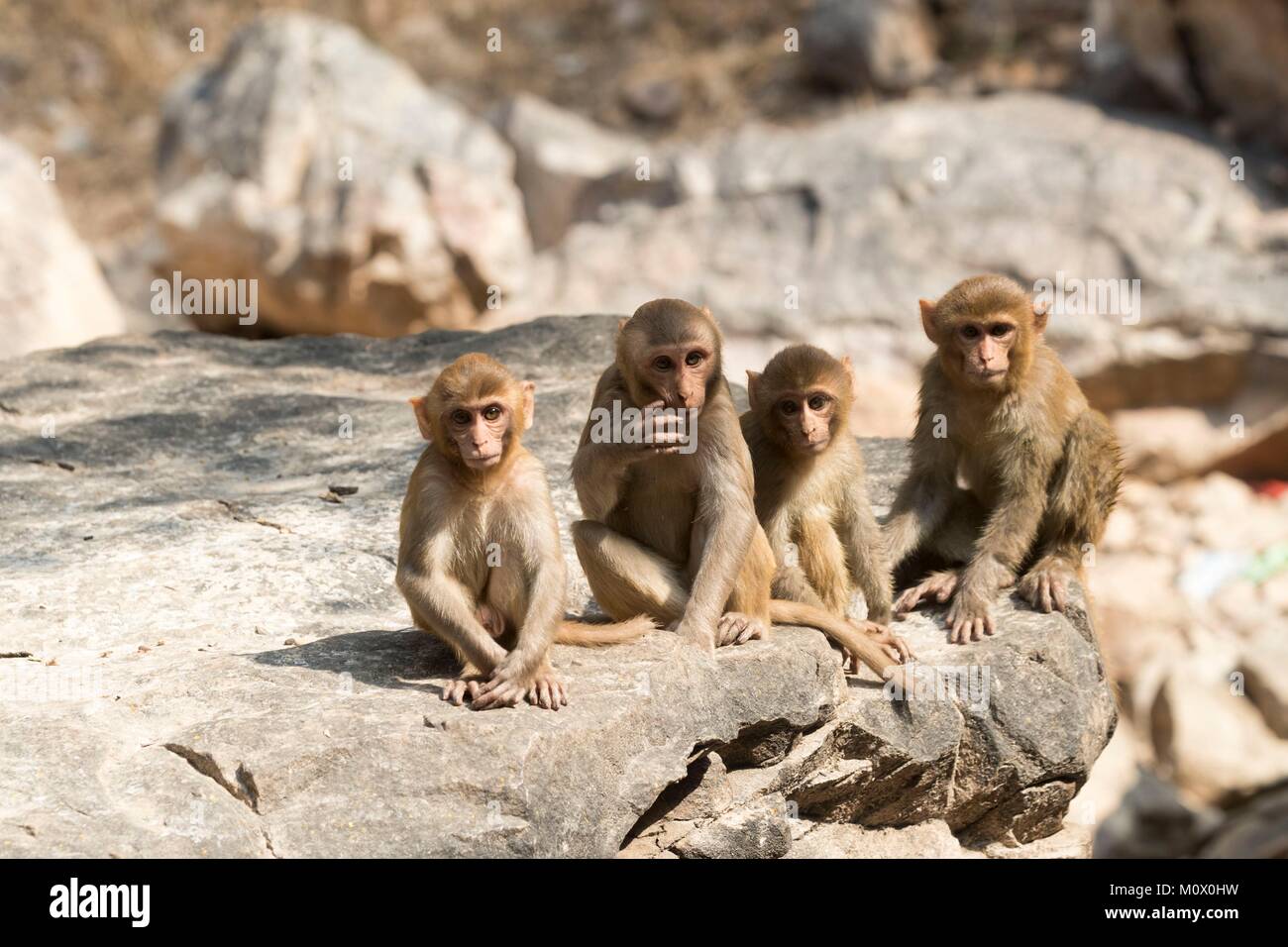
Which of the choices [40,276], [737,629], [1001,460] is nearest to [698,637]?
[737,629]

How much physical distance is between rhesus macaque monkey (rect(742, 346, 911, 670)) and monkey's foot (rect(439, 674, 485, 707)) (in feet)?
5.50

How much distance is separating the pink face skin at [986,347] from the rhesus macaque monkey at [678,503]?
3.92 ft

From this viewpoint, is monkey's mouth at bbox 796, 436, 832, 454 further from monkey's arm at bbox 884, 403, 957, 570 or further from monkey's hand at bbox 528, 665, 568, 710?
monkey's hand at bbox 528, 665, 568, 710

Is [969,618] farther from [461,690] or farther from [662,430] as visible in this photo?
[461,690]

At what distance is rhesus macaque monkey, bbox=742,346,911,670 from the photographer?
6.71 metres

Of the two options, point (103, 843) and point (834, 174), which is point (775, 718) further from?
point (834, 174)

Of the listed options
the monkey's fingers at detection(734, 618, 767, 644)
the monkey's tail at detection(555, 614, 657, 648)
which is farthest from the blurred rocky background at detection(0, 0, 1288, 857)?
the monkey's tail at detection(555, 614, 657, 648)

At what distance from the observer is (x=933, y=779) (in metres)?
6.79

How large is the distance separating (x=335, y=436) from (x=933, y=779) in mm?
3822

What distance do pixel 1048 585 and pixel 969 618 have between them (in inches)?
16.6

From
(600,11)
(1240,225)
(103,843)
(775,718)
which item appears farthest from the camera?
(600,11)

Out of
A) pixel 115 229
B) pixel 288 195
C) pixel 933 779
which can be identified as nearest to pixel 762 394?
pixel 933 779

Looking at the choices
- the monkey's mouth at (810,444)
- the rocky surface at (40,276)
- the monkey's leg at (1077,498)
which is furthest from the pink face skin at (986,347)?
the rocky surface at (40,276)

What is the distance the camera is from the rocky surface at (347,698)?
5.23m
